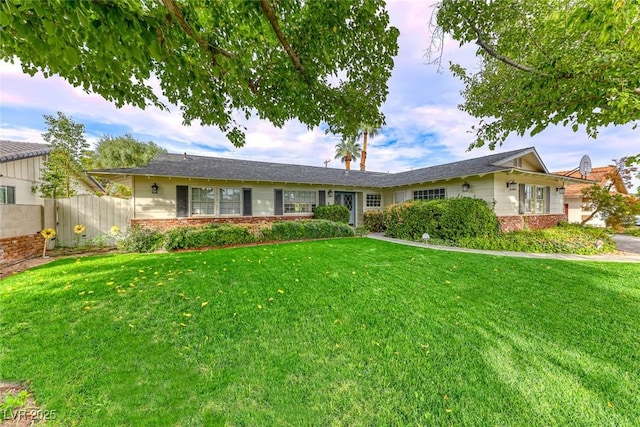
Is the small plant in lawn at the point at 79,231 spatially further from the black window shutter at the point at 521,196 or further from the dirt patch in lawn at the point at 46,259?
the black window shutter at the point at 521,196

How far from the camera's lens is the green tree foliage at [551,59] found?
3.44 metres

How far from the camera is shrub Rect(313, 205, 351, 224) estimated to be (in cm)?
1304

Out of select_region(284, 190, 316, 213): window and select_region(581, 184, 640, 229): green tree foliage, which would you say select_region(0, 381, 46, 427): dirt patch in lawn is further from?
select_region(581, 184, 640, 229): green tree foliage

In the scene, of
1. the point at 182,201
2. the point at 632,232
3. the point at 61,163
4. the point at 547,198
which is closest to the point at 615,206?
the point at 547,198

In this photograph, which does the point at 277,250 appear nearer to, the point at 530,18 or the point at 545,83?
the point at 545,83

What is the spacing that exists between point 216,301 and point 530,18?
9.26m

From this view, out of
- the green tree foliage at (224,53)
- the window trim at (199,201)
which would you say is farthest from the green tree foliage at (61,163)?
the green tree foliage at (224,53)

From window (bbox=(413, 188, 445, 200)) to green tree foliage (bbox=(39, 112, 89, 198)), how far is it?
17.1m

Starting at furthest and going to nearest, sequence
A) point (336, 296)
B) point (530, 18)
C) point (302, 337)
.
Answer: point (530, 18) → point (336, 296) → point (302, 337)

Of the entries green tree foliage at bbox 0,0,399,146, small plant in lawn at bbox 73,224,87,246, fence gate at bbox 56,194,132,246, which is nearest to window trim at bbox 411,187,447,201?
green tree foliage at bbox 0,0,399,146

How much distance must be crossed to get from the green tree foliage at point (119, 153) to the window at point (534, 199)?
28.9 meters

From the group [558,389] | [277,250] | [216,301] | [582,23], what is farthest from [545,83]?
[277,250]

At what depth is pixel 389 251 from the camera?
7559 mm

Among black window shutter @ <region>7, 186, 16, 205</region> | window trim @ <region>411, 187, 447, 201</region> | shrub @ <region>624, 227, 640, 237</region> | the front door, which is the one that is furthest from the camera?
the front door
